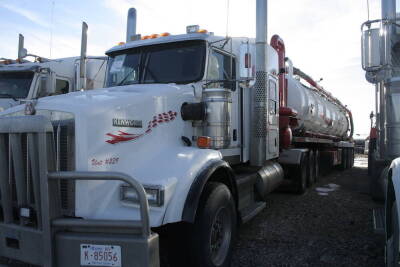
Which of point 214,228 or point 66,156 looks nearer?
point 66,156

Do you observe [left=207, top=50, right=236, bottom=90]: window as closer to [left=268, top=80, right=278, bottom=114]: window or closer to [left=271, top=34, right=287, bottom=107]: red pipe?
[left=268, top=80, right=278, bottom=114]: window

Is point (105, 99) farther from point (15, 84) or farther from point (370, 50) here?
point (15, 84)

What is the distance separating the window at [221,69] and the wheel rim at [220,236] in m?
1.60

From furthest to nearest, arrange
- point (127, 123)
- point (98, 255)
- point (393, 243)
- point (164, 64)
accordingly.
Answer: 1. point (164, 64)
2. point (127, 123)
3. point (393, 243)
4. point (98, 255)

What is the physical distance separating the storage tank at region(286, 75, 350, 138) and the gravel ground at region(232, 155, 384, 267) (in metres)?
2.22

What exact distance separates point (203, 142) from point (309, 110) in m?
6.01

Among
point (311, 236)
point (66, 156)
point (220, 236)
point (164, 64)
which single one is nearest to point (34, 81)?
point (164, 64)

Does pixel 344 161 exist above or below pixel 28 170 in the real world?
below

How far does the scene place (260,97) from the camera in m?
5.34

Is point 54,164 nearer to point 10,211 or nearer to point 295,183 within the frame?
point 10,211

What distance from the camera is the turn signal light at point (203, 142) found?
12.9 feet

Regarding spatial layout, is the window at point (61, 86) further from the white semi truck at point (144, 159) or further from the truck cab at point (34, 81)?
the white semi truck at point (144, 159)

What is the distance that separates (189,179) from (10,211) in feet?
4.73

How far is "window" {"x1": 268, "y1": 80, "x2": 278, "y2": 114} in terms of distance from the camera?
5738 mm
